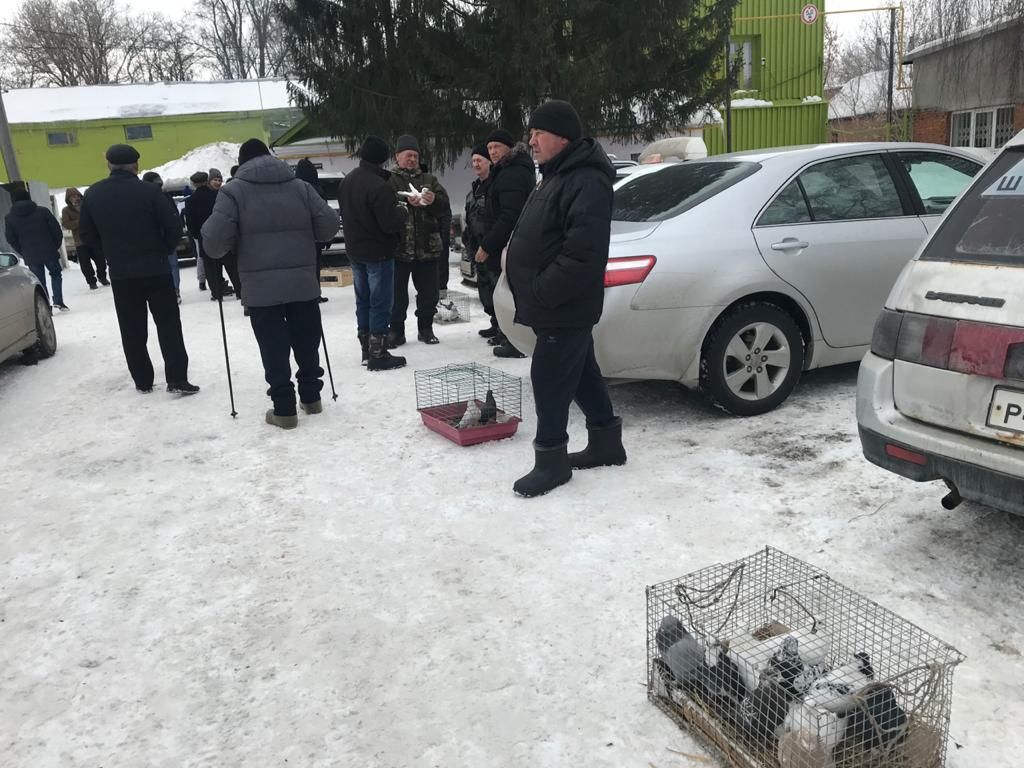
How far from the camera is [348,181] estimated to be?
717 centimetres

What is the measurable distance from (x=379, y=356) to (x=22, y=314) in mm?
3822

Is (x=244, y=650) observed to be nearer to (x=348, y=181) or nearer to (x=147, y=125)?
(x=348, y=181)

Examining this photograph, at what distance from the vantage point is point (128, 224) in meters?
6.40

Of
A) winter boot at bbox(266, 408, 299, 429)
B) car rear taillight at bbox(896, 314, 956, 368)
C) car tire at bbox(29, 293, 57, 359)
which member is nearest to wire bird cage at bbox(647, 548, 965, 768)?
car rear taillight at bbox(896, 314, 956, 368)

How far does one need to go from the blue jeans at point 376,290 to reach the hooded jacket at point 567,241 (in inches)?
124

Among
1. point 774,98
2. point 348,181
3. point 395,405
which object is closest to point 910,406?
point 395,405

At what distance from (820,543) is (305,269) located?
3.72 meters

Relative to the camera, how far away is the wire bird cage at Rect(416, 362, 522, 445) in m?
5.24

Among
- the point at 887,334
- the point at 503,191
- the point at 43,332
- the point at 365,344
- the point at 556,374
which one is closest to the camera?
the point at 887,334

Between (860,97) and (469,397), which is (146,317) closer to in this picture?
(469,397)

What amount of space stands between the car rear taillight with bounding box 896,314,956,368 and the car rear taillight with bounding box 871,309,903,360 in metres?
0.03

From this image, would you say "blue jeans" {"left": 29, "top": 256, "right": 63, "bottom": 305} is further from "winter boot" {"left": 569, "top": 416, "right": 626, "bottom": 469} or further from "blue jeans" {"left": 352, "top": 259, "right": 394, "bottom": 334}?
"winter boot" {"left": 569, "top": 416, "right": 626, "bottom": 469}

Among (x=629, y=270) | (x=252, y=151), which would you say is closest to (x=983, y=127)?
(x=629, y=270)

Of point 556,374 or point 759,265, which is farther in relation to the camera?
point 759,265
